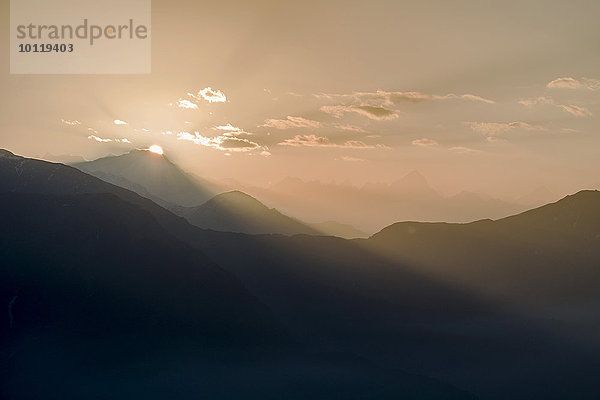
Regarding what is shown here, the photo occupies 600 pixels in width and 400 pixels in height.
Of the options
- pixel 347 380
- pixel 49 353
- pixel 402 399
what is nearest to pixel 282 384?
pixel 347 380

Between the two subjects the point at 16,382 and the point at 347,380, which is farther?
the point at 347,380

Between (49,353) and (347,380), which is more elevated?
(49,353)

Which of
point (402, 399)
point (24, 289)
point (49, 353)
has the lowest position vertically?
point (402, 399)

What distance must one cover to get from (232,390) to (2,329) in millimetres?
101281

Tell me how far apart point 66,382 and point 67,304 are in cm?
4319

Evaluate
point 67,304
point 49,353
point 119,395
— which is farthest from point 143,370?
point 67,304

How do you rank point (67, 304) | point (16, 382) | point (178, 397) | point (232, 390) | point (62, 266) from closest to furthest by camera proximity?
point (16, 382) → point (178, 397) → point (232, 390) → point (67, 304) → point (62, 266)

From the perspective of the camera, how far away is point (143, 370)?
17312 cm

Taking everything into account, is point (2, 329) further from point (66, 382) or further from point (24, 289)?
point (66, 382)

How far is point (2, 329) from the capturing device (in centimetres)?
16450

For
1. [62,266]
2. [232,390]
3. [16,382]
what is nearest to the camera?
[16,382]

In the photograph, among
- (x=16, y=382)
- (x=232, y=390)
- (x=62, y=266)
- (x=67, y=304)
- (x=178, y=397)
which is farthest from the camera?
(x=62, y=266)

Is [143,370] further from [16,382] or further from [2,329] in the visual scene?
[2,329]

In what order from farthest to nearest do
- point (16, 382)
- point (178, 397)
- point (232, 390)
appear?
point (232, 390) < point (178, 397) < point (16, 382)
